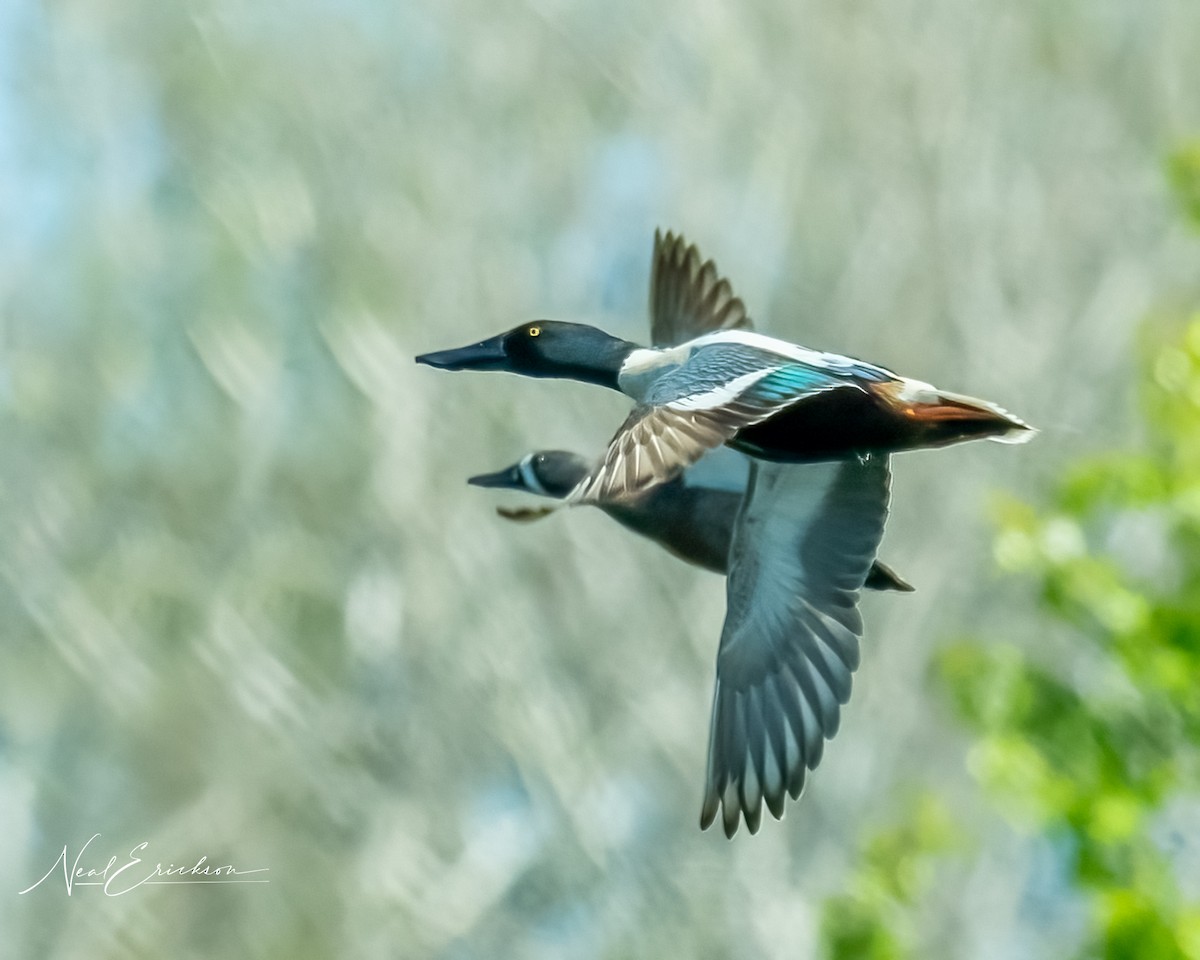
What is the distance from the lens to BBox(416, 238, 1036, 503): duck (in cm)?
251

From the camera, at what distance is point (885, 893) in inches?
201

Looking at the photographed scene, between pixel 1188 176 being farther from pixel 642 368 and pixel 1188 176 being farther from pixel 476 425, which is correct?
pixel 476 425

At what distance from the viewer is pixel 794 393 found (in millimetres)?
2689

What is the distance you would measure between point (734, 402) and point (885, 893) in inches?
113

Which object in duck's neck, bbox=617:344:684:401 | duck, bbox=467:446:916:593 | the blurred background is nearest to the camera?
duck's neck, bbox=617:344:684:401

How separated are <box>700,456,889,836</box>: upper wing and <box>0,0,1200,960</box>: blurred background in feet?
16.7

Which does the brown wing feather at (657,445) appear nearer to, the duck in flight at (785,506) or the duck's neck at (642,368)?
the duck in flight at (785,506)

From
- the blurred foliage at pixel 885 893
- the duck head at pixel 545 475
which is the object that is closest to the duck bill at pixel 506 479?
the duck head at pixel 545 475

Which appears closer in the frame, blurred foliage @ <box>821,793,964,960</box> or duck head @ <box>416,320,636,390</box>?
duck head @ <box>416,320,636,390</box>

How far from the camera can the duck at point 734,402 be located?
2.51 metres

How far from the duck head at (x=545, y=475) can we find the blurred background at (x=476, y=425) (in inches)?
164

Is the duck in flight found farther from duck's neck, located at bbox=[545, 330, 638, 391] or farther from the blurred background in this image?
the blurred background

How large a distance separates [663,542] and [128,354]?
7510 millimetres
